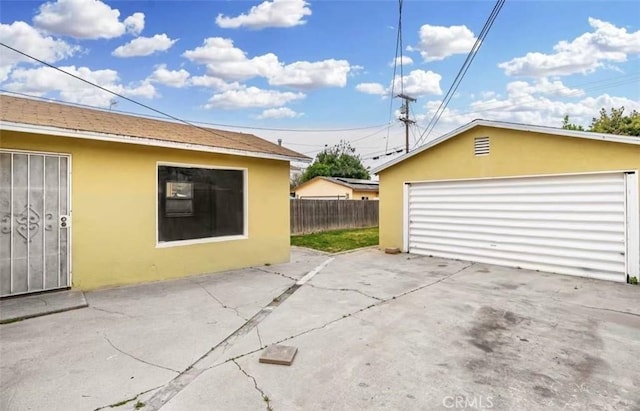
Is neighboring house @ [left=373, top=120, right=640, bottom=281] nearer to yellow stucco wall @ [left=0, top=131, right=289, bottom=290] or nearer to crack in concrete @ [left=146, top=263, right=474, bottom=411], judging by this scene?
crack in concrete @ [left=146, top=263, right=474, bottom=411]

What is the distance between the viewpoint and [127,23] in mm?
7941

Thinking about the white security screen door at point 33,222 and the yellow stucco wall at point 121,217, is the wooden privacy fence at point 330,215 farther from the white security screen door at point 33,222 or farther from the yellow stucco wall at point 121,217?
the white security screen door at point 33,222

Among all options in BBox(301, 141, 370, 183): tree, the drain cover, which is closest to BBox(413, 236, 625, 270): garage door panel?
the drain cover

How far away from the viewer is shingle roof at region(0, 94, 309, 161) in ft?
15.8

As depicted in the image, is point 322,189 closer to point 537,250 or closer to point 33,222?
point 537,250

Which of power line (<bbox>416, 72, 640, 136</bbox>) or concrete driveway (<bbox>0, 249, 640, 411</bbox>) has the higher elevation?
power line (<bbox>416, 72, 640, 136</bbox>)

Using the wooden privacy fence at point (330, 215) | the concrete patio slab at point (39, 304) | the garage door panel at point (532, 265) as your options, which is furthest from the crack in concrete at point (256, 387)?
the wooden privacy fence at point (330, 215)

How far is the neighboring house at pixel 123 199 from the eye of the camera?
15.5 feet

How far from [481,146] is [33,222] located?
28.5 ft

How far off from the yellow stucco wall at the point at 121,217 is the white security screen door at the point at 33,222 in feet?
0.42

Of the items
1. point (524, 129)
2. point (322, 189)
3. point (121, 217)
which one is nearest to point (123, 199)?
point (121, 217)

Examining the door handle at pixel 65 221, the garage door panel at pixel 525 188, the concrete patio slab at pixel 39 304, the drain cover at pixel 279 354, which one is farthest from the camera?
the garage door panel at pixel 525 188

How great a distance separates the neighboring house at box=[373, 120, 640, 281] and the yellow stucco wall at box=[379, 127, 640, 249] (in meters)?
0.02

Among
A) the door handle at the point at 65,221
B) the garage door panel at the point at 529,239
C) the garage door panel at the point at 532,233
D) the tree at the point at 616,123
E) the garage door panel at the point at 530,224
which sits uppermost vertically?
the tree at the point at 616,123
